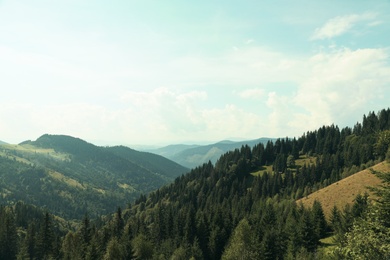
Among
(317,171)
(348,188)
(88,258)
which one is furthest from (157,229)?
(317,171)

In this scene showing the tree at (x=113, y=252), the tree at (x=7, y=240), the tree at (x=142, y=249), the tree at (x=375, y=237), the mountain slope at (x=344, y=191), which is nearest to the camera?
the tree at (x=375, y=237)

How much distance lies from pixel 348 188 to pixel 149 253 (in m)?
85.7

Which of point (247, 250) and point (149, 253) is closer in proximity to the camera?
point (247, 250)

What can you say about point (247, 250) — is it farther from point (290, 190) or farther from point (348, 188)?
point (290, 190)

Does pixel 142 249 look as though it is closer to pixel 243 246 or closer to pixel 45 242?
pixel 243 246

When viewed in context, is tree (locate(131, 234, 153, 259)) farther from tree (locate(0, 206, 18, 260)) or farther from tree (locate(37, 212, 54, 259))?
tree (locate(0, 206, 18, 260))

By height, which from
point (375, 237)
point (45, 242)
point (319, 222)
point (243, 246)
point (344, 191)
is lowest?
point (45, 242)

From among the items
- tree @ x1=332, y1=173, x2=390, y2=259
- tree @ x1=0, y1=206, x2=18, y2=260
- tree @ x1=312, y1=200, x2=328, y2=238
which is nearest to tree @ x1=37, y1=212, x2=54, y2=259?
tree @ x1=0, y1=206, x2=18, y2=260

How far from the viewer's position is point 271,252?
90.9 metres

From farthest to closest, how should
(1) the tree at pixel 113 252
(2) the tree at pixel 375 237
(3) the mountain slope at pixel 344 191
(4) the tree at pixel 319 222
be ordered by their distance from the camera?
(3) the mountain slope at pixel 344 191, (4) the tree at pixel 319 222, (1) the tree at pixel 113 252, (2) the tree at pixel 375 237

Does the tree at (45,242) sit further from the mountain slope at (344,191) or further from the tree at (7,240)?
the mountain slope at (344,191)

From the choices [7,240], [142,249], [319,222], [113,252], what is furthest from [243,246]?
[7,240]

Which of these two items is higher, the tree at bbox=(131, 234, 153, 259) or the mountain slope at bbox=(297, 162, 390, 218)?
the mountain slope at bbox=(297, 162, 390, 218)

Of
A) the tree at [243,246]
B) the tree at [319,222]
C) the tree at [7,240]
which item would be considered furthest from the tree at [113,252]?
the tree at [319,222]
